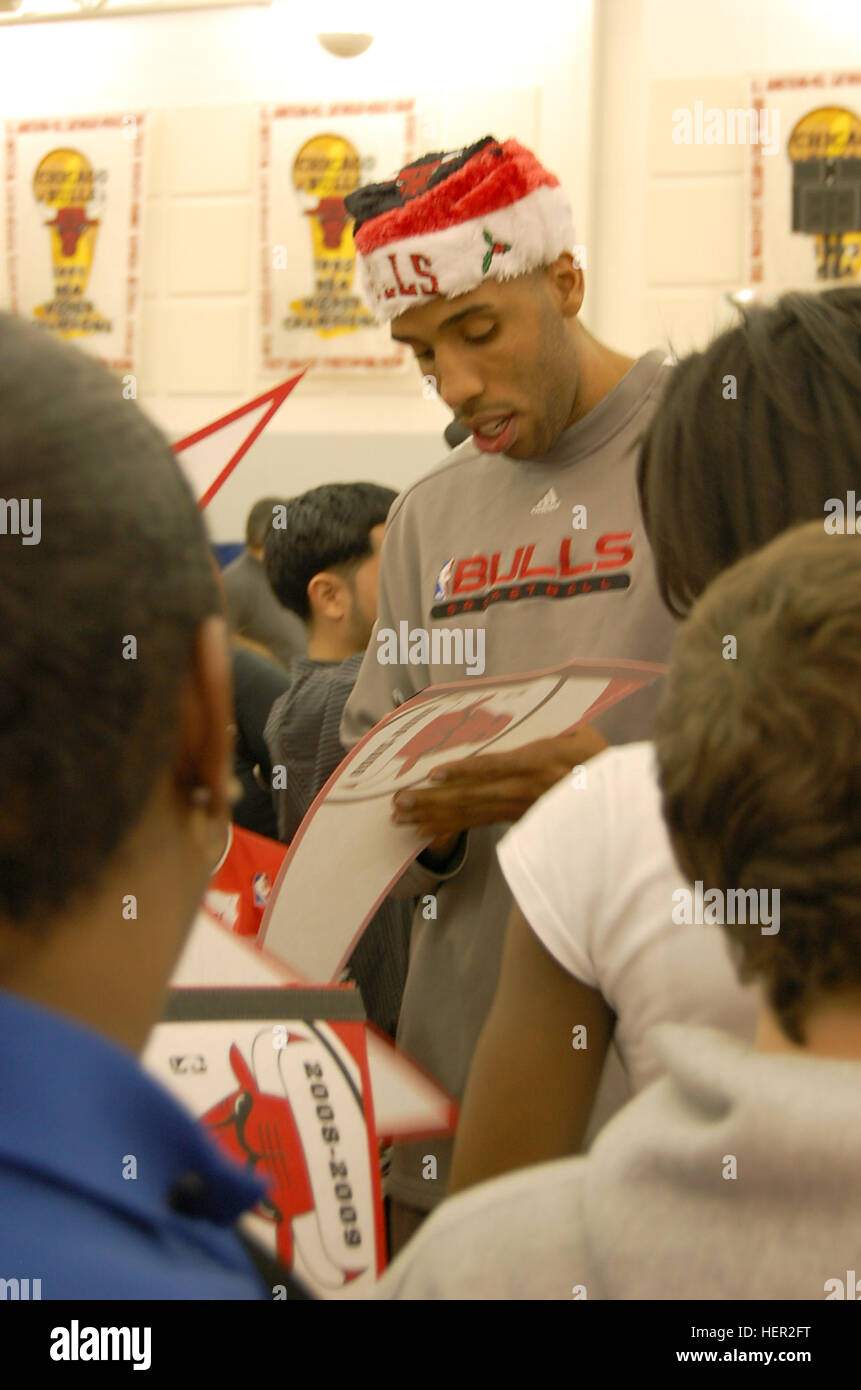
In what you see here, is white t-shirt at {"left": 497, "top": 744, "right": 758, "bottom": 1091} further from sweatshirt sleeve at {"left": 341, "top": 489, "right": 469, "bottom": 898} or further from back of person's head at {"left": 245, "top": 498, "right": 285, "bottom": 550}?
back of person's head at {"left": 245, "top": 498, "right": 285, "bottom": 550}

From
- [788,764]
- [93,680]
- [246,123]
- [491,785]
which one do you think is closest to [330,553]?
[491,785]

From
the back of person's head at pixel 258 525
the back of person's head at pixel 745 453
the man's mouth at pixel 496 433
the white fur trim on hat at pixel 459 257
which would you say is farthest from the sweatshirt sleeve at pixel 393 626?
the back of person's head at pixel 258 525

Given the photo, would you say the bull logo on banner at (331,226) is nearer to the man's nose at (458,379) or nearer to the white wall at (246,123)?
Result: the white wall at (246,123)

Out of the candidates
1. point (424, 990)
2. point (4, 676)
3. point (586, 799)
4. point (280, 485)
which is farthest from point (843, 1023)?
point (280, 485)

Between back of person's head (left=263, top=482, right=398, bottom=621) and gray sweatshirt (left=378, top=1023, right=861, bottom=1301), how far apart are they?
6.08 ft

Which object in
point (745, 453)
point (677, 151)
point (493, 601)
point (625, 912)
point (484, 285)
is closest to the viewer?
point (625, 912)

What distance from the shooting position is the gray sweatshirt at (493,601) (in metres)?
1.33

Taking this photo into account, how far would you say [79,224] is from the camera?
4.50 meters

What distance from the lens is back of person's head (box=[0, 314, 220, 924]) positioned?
0.41 meters

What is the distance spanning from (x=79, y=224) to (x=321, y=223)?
815 mm

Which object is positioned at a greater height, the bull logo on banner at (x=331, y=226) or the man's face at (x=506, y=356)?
the bull logo on banner at (x=331, y=226)

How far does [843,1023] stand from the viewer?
599 mm

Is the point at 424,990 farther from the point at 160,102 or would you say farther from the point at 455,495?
the point at 160,102

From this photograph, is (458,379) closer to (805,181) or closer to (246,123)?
(805,181)
